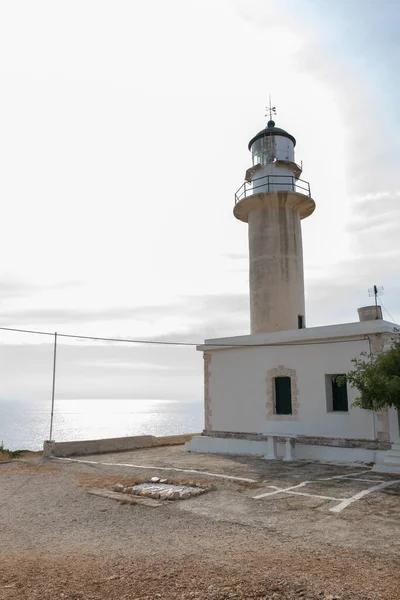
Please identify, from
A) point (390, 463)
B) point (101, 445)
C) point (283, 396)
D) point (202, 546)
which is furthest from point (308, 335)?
point (202, 546)

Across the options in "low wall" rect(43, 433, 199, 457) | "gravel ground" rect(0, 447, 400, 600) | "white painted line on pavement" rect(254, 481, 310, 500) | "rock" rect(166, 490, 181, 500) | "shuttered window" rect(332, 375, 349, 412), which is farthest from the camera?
"low wall" rect(43, 433, 199, 457)

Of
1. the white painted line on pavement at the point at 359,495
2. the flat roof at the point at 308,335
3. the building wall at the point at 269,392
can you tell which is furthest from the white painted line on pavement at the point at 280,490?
the flat roof at the point at 308,335

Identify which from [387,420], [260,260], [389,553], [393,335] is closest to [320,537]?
[389,553]

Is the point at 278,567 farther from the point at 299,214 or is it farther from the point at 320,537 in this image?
the point at 299,214

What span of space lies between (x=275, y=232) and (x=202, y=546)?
14.3 meters

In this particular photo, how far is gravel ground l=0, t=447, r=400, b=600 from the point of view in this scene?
4957 millimetres

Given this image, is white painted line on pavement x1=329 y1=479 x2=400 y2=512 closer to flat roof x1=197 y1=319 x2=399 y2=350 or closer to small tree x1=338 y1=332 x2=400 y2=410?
small tree x1=338 y1=332 x2=400 y2=410

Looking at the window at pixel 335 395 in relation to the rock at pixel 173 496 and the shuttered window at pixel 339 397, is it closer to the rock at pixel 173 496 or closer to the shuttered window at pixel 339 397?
the shuttered window at pixel 339 397

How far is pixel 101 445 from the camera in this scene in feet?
55.2

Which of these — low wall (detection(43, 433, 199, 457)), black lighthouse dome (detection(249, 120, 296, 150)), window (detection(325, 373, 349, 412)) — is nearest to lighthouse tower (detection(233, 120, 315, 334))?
black lighthouse dome (detection(249, 120, 296, 150))

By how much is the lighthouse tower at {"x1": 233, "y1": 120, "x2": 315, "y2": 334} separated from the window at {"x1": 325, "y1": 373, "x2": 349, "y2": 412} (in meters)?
3.90

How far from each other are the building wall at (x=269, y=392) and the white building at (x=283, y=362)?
3cm

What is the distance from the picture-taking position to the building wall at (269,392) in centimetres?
1386

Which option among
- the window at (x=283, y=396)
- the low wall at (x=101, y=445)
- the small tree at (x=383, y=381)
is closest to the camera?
the small tree at (x=383, y=381)
